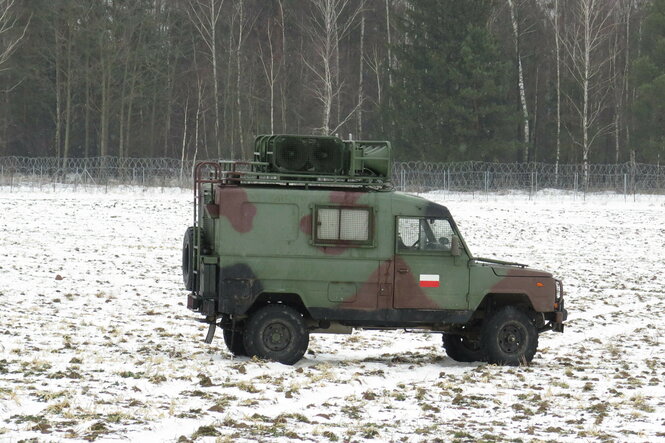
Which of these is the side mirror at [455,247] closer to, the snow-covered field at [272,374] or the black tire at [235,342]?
the snow-covered field at [272,374]

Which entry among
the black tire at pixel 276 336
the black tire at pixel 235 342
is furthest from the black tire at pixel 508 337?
the black tire at pixel 235 342

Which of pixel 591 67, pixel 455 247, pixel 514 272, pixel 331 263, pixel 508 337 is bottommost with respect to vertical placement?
pixel 508 337

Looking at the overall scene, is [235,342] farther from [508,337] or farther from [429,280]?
[508,337]

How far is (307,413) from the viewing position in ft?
34.2

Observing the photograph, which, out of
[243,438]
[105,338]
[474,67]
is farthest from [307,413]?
[474,67]

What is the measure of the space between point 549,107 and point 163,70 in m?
24.5

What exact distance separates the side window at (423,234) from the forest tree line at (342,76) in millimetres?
41324

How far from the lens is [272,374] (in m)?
12.7

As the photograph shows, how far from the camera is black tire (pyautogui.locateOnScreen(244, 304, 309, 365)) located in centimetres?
1373

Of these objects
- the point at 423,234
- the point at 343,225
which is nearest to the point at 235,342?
the point at 343,225

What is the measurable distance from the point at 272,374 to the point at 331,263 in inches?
→ 73.3

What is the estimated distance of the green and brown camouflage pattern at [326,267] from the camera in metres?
13.8

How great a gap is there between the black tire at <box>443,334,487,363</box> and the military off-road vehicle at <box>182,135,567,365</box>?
Answer: 12.3 inches

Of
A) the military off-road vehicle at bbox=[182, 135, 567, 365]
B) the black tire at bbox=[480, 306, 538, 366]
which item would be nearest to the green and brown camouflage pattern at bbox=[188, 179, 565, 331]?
the military off-road vehicle at bbox=[182, 135, 567, 365]
